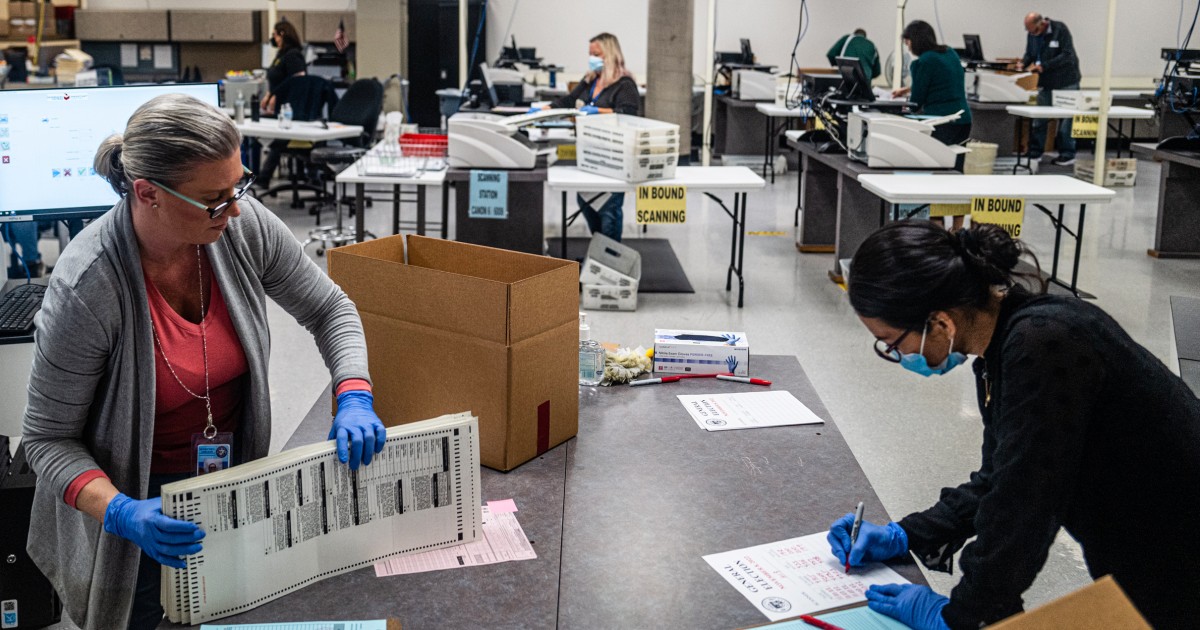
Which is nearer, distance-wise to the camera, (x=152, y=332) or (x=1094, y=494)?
(x=1094, y=494)

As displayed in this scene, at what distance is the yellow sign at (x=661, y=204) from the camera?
499cm

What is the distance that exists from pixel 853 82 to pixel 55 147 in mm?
4351

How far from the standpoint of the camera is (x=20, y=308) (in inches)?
99.7

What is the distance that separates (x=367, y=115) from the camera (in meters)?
7.36

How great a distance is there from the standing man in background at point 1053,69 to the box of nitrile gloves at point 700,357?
359 inches

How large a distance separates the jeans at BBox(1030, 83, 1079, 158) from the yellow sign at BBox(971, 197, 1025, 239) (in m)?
6.25

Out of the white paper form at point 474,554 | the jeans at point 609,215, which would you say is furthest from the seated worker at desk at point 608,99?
the white paper form at point 474,554

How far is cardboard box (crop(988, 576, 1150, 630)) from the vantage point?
33.3 inches

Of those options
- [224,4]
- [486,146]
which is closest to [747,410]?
[486,146]

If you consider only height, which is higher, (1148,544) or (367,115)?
(367,115)

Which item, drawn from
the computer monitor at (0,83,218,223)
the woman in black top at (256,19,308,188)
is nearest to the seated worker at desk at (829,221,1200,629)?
the computer monitor at (0,83,218,223)

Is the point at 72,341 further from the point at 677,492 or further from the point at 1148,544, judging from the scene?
the point at 1148,544

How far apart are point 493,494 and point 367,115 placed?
6.13 m

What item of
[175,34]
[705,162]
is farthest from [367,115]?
[175,34]
